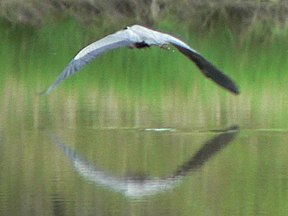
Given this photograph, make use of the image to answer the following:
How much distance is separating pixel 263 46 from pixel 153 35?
7.18m

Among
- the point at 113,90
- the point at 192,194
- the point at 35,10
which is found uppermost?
the point at 35,10

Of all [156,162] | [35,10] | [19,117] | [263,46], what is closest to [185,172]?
[156,162]

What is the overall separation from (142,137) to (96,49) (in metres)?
1.02

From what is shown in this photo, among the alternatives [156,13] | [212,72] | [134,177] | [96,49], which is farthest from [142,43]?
[156,13]

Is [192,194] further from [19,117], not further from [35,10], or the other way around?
[35,10]

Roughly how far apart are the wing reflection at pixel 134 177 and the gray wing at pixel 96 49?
0.50 metres

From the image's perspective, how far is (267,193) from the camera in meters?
7.07

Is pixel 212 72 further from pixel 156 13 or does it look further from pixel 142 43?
pixel 156 13

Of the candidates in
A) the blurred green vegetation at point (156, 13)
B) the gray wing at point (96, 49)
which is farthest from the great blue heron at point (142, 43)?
the blurred green vegetation at point (156, 13)

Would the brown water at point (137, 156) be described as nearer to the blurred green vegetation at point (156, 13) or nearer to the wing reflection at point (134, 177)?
the wing reflection at point (134, 177)

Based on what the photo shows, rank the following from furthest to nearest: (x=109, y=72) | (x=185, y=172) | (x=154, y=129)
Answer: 1. (x=109, y=72)
2. (x=154, y=129)
3. (x=185, y=172)

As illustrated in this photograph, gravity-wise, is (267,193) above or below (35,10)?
below

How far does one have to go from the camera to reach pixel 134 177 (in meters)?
7.68

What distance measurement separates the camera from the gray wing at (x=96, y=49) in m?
8.09
